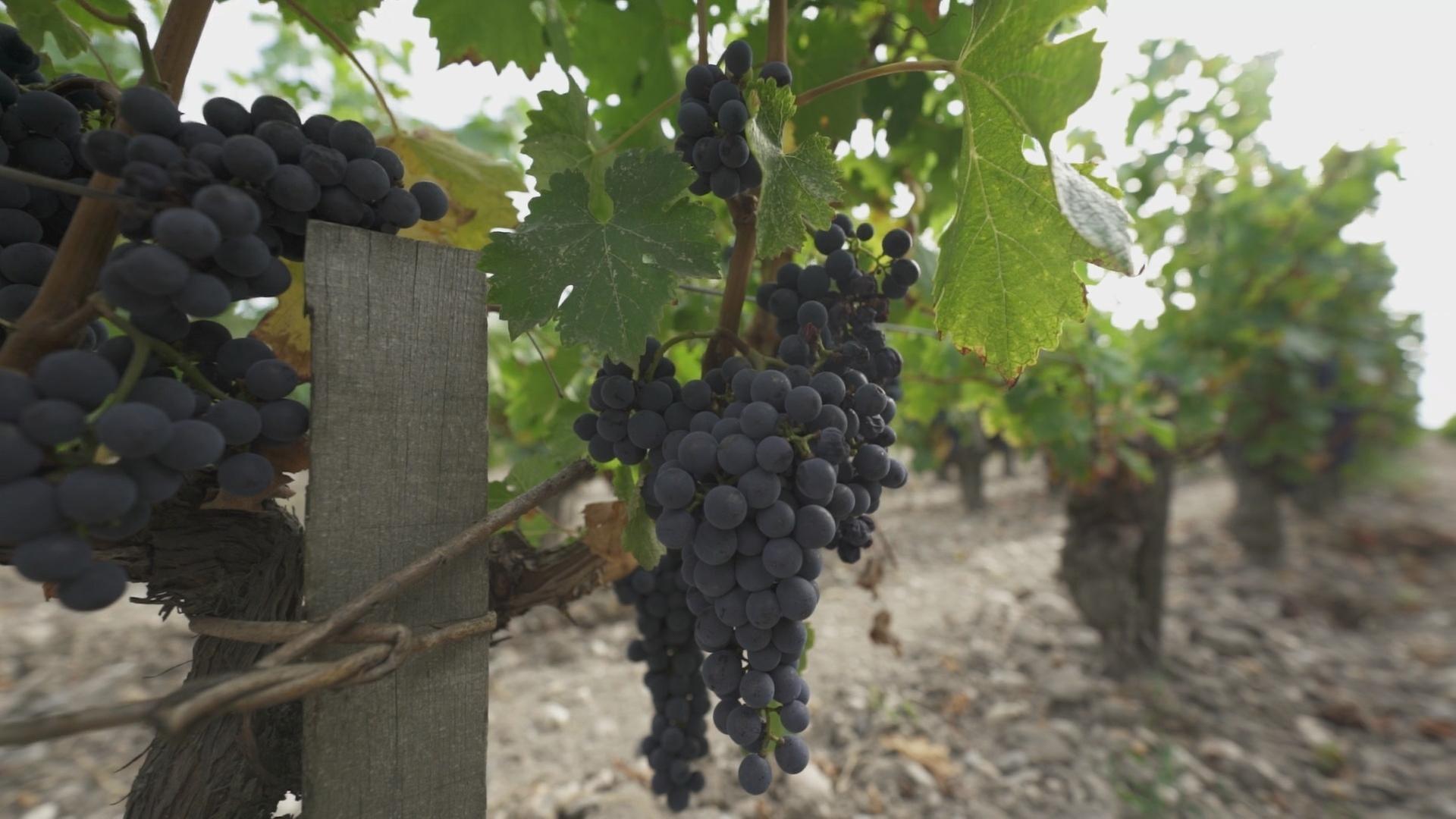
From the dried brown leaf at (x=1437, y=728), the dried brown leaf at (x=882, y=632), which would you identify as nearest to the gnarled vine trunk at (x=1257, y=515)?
the dried brown leaf at (x=1437, y=728)

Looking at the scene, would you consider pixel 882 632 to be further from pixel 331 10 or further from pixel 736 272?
pixel 331 10

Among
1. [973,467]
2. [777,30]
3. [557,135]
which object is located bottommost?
[973,467]

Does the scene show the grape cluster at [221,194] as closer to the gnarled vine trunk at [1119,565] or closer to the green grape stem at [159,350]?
the green grape stem at [159,350]

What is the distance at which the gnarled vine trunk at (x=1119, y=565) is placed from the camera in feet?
13.2

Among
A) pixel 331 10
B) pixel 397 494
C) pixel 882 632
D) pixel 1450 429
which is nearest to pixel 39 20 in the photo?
pixel 331 10

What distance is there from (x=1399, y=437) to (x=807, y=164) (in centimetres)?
1134

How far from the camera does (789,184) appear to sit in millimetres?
955

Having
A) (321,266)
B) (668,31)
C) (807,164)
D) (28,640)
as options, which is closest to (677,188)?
(807,164)

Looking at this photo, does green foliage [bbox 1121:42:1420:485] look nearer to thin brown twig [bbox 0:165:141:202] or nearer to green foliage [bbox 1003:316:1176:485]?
green foliage [bbox 1003:316:1176:485]

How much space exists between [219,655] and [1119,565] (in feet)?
14.2

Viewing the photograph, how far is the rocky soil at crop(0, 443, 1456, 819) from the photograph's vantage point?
267cm

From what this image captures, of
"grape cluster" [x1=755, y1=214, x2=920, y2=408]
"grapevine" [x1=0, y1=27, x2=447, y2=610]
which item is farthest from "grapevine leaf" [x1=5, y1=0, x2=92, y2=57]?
"grape cluster" [x1=755, y1=214, x2=920, y2=408]

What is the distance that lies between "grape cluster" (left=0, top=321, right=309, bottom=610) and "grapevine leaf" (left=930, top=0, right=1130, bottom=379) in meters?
0.97

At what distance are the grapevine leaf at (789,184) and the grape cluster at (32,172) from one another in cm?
80
